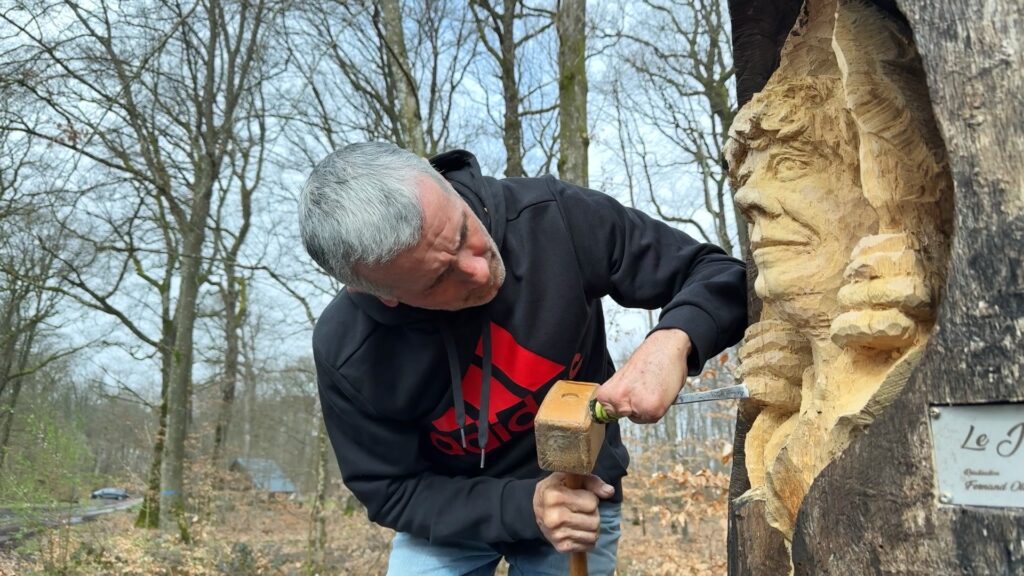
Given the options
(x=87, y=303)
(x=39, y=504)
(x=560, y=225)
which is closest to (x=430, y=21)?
(x=87, y=303)

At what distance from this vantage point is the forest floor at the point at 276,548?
5.85m

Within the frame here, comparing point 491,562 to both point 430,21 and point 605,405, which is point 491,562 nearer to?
point 605,405

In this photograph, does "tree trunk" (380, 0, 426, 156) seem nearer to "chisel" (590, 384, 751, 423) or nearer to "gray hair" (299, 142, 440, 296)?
"gray hair" (299, 142, 440, 296)

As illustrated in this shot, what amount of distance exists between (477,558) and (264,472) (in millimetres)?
17126

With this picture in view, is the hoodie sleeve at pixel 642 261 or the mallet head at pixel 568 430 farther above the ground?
the hoodie sleeve at pixel 642 261

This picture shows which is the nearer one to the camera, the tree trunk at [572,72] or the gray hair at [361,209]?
the gray hair at [361,209]

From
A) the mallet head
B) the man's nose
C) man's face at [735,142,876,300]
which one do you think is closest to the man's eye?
man's face at [735,142,876,300]

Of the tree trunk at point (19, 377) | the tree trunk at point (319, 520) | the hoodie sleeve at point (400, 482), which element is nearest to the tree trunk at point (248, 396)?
the tree trunk at point (19, 377)

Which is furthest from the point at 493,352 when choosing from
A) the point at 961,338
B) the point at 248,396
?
the point at 248,396

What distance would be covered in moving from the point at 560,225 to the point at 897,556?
4.11 ft

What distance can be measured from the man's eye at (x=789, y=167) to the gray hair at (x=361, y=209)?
0.81 m

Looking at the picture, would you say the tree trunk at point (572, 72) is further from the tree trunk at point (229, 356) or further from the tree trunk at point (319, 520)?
the tree trunk at point (229, 356)

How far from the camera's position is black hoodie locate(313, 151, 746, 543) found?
6.65ft

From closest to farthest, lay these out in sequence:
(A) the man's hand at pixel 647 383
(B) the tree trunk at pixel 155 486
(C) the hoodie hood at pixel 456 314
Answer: (A) the man's hand at pixel 647 383
(C) the hoodie hood at pixel 456 314
(B) the tree trunk at pixel 155 486
